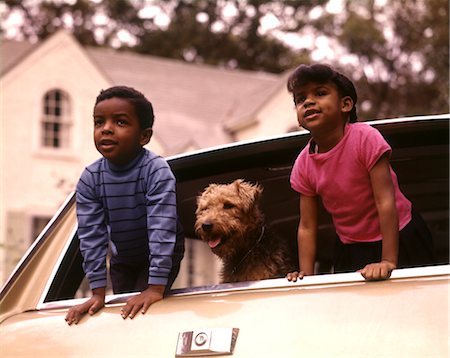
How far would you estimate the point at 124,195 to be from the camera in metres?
3.02

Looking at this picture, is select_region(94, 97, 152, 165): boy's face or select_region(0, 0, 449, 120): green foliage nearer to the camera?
select_region(94, 97, 152, 165): boy's face

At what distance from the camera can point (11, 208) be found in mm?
22516

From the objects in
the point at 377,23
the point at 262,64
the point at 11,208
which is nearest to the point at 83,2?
the point at 262,64

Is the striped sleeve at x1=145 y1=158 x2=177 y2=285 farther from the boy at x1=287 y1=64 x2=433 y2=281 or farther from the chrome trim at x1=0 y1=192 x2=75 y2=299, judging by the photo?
the chrome trim at x1=0 y1=192 x2=75 y2=299

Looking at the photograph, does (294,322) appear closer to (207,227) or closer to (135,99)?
(207,227)

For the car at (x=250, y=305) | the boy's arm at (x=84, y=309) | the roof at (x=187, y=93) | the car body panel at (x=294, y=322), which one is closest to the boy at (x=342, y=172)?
the car at (x=250, y=305)

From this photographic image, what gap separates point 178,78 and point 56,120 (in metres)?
7.02

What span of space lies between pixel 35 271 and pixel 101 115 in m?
0.71

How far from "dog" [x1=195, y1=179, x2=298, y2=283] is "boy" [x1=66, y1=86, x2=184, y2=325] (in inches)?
5.8

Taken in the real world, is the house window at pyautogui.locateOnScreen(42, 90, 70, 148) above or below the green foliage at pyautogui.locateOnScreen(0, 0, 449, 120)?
below

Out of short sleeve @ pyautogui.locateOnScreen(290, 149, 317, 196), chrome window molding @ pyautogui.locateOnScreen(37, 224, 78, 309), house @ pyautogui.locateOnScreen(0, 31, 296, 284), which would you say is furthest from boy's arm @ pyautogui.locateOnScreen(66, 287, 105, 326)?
house @ pyautogui.locateOnScreen(0, 31, 296, 284)

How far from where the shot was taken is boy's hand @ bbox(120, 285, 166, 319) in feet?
8.84

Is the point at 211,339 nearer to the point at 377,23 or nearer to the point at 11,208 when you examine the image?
the point at 11,208

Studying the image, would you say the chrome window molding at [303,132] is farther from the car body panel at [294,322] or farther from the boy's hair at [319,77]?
the car body panel at [294,322]
